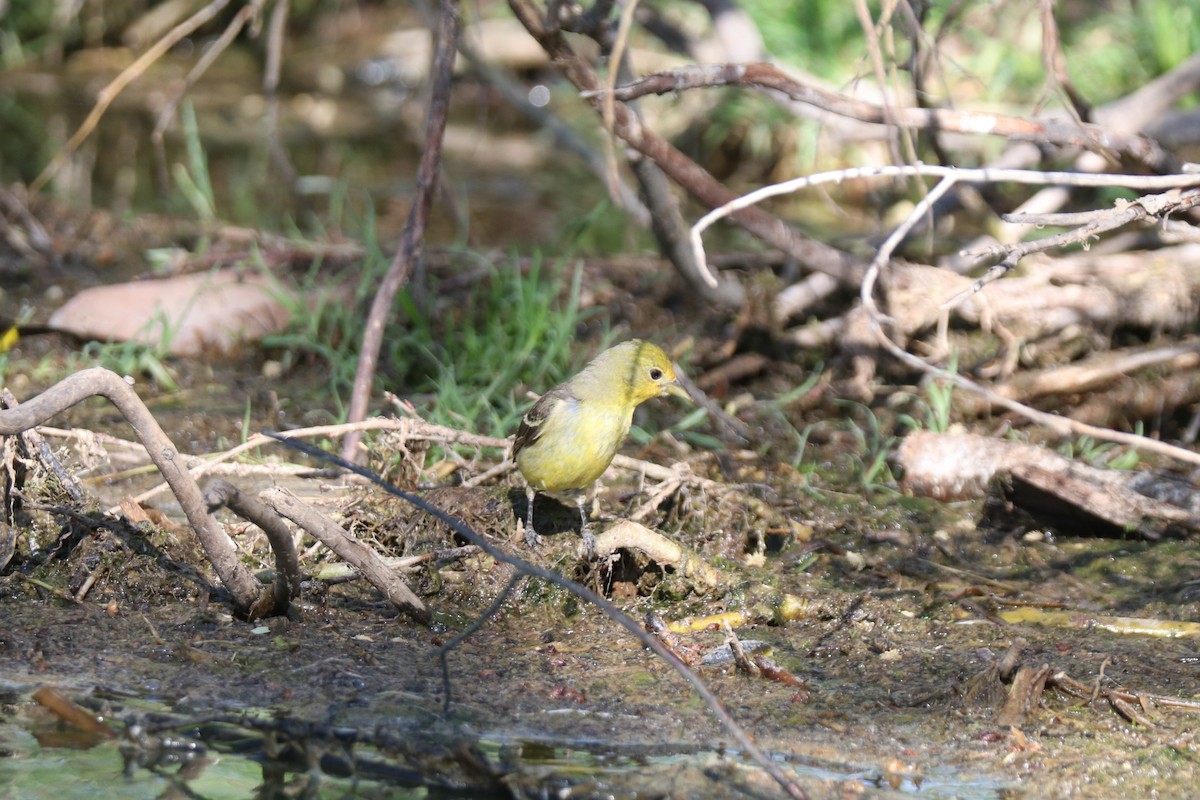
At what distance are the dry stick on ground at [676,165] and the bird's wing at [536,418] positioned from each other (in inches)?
39.5

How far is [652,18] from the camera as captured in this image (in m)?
6.64

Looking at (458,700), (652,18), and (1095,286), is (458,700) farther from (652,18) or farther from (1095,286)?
(652,18)

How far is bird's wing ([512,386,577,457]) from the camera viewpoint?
14.2ft

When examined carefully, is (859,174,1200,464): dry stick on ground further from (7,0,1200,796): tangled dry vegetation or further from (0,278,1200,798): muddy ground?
(0,278,1200,798): muddy ground

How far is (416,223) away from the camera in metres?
4.71

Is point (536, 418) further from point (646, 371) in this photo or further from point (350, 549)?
point (350, 549)

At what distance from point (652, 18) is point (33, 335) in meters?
3.34

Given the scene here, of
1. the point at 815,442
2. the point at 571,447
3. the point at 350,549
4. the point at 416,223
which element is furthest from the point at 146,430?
the point at 815,442

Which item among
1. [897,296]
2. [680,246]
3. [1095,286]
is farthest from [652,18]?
[1095,286]

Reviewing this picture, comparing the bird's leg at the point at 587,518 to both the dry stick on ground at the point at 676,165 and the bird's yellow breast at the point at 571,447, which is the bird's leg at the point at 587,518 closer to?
the bird's yellow breast at the point at 571,447

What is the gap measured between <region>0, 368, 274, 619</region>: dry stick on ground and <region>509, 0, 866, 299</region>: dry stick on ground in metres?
1.83

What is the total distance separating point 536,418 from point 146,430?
1427 millimetres

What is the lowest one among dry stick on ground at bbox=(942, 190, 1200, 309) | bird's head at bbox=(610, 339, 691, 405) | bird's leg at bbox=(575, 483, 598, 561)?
bird's leg at bbox=(575, 483, 598, 561)

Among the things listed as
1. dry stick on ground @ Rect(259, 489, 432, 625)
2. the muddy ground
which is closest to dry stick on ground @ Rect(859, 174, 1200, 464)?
the muddy ground
